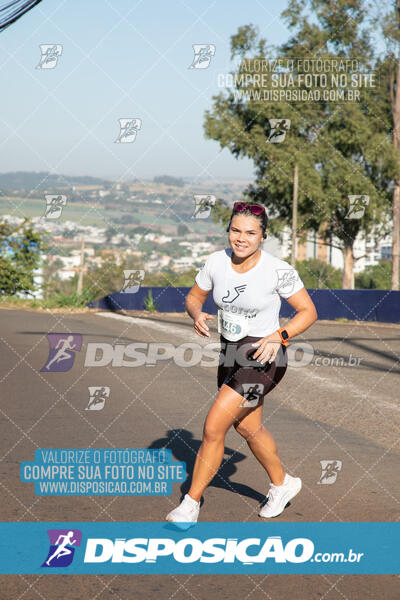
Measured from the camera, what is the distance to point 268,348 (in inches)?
176

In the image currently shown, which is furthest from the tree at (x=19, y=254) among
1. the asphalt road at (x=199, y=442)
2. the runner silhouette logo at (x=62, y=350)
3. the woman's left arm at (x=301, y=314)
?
the woman's left arm at (x=301, y=314)

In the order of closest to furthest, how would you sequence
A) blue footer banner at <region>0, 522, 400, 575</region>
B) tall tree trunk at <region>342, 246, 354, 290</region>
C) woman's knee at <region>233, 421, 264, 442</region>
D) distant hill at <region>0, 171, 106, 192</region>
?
blue footer banner at <region>0, 522, 400, 575</region>, woman's knee at <region>233, 421, 264, 442</region>, distant hill at <region>0, 171, 106, 192</region>, tall tree trunk at <region>342, 246, 354, 290</region>

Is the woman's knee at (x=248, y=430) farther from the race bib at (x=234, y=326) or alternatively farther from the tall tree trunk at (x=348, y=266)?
the tall tree trunk at (x=348, y=266)

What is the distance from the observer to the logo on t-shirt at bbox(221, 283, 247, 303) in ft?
15.0

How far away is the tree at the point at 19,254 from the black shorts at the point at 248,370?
45373mm

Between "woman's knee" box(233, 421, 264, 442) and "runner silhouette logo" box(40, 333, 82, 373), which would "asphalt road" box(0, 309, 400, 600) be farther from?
"woman's knee" box(233, 421, 264, 442)

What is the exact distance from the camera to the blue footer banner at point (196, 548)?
4141 millimetres

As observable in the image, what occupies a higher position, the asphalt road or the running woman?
the running woman

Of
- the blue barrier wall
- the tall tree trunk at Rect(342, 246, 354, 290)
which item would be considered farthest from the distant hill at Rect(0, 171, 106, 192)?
the tall tree trunk at Rect(342, 246, 354, 290)

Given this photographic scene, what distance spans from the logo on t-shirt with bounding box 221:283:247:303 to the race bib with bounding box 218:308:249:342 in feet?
0.28

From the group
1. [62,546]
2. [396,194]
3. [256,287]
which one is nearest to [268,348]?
[256,287]

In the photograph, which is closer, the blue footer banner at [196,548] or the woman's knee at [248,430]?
the blue footer banner at [196,548]

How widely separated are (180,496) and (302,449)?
1.90 metres

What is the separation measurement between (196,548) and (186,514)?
11.7 inches
